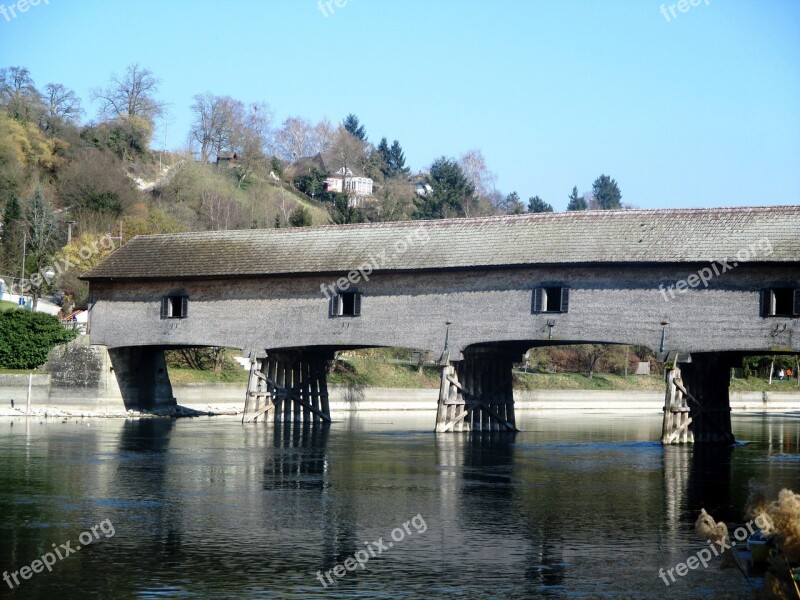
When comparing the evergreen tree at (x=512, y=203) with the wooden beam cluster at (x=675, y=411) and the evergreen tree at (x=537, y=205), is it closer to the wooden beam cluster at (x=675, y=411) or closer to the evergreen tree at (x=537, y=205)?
the evergreen tree at (x=537, y=205)

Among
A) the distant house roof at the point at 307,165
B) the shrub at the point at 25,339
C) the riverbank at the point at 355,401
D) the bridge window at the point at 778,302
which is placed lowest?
the riverbank at the point at 355,401

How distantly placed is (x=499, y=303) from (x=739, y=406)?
3681 cm

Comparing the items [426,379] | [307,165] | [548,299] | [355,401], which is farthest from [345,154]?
[548,299]

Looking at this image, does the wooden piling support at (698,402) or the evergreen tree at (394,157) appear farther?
the evergreen tree at (394,157)

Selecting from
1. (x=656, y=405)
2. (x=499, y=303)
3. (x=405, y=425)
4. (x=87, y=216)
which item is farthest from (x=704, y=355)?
(x=87, y=216)

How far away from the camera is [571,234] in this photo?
1444 inches

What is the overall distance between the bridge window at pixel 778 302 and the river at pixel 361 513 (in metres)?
3.97

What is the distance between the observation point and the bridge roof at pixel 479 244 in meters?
34.3

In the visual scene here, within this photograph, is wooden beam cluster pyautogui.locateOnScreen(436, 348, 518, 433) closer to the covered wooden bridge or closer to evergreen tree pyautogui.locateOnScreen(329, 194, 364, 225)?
the covered wooden bridge

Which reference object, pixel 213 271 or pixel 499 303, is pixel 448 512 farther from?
pixel 213 271

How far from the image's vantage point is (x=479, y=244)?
125 ft

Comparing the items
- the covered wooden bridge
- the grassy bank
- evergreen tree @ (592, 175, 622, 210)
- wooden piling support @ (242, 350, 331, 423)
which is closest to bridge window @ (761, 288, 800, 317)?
the covered wooden bridge

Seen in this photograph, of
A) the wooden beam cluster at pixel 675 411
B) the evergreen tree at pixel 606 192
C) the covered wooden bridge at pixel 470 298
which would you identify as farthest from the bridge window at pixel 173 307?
the evergreen tree at pixel 606 192

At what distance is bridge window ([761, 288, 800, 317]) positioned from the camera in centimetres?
3322
